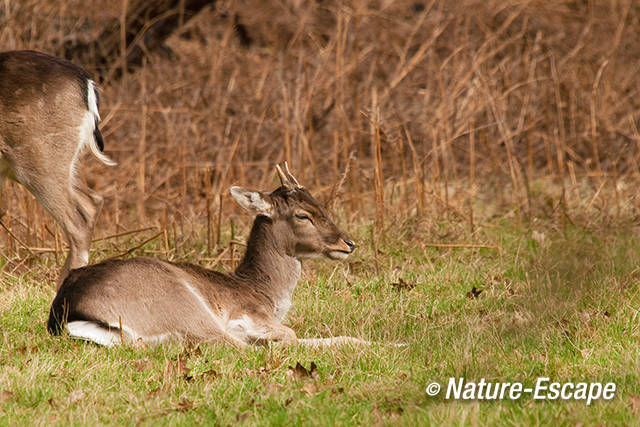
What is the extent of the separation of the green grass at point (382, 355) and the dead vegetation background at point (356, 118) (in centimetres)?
105

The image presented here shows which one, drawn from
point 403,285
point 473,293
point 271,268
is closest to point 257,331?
point 271,268

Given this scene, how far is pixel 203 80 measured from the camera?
11.9 m

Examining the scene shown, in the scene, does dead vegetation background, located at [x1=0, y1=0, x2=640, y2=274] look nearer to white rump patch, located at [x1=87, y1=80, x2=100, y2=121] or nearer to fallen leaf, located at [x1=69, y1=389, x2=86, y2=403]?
white rump patch, located at [x1=87, y1=80, x2=100, y2=121]

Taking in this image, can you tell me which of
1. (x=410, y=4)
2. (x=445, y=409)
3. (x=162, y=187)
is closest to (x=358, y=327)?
(x=445, y=409)

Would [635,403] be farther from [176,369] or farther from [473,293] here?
[473,293]

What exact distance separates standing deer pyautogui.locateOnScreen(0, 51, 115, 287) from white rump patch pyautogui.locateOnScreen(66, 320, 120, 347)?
74.7 inches

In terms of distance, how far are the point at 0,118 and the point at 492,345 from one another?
3.81 meters

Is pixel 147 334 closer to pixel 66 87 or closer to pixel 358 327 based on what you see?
pixel 358 327

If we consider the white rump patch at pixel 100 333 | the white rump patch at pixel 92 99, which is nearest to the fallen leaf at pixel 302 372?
the white rump patch at pixel 100 333

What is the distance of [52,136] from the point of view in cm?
675

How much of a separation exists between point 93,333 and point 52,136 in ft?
7.96

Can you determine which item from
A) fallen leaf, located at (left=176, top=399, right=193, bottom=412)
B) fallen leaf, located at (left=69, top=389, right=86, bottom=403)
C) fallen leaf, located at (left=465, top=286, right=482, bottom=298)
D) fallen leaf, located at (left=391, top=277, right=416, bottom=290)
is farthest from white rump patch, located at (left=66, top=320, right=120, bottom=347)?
fallen leaf, located at (left=465, top=286, right=482, bottom=298)

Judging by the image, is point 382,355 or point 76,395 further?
point 382,355

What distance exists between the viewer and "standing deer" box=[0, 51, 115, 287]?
6.69 m
